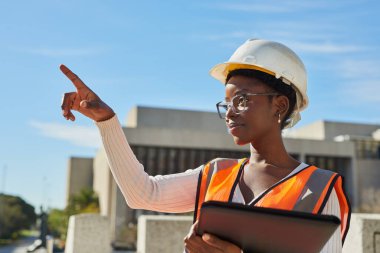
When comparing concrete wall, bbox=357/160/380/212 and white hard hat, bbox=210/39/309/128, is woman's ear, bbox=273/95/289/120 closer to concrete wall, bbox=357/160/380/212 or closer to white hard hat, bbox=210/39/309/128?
white hard hat, bbox=210/39/309/128

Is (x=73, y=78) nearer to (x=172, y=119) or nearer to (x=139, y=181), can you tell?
(x=139, y=181)

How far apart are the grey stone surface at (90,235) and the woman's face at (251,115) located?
6.72m

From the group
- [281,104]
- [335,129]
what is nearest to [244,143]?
[281,104]

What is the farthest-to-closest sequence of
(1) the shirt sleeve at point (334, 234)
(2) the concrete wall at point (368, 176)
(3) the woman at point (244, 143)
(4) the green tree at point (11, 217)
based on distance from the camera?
(4) the green tree at point (11, 217) → (2) the concrete wall at point (368, 176) → (3) the woman at point (244, 143) → (1) the shirt sleeve at point (334, 234)

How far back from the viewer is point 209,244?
6.23ft

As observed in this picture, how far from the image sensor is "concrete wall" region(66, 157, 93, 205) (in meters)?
75.4

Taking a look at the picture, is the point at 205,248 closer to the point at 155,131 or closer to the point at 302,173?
the point at 302,173

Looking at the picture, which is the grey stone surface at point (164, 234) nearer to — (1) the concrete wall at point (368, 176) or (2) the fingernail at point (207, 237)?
(2) the fingernail at point (207, 237)

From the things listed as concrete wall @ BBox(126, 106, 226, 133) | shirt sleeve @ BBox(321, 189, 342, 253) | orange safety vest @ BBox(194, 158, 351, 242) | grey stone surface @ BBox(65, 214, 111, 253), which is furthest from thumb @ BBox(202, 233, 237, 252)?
concrete wall @ BBox(126, 106, 226, 133)

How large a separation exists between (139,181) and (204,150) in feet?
166

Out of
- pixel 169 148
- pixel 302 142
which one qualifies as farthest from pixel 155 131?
pixel 302 142

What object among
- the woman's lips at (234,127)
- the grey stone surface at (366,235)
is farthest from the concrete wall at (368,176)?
the woman's lips at (234,127)

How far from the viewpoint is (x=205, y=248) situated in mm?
1913

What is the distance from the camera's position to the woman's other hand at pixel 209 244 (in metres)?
1.89
